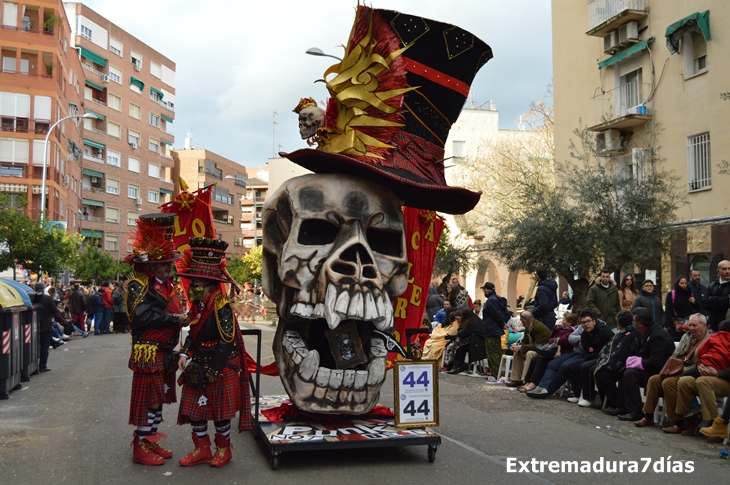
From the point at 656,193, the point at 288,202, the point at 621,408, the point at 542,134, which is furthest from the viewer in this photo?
the point at 542,134

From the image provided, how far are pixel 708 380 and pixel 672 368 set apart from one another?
660 mm

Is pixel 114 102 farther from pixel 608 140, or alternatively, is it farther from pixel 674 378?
pixel 674 378

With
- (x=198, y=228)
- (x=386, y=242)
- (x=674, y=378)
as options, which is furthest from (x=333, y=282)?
(x=674, y=378)

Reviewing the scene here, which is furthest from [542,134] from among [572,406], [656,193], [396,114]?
[396,114]

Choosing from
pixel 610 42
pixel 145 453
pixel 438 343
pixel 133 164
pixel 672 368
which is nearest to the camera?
pixel 145 453

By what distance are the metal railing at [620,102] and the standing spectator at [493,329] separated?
11447 millimetres

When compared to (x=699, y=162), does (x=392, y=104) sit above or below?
below

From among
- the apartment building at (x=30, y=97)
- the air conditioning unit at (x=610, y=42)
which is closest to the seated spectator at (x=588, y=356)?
the air conditioning unit at (x=610, y=42)

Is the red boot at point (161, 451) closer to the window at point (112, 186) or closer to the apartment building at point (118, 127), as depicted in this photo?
the apartment building at point (118, 127)

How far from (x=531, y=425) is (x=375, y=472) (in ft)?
10.2

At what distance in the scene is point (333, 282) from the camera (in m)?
5.88

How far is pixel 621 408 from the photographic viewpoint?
29.3 feet

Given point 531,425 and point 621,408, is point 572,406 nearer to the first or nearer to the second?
point 621,408

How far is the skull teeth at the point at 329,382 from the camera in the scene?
5938 millimetres
